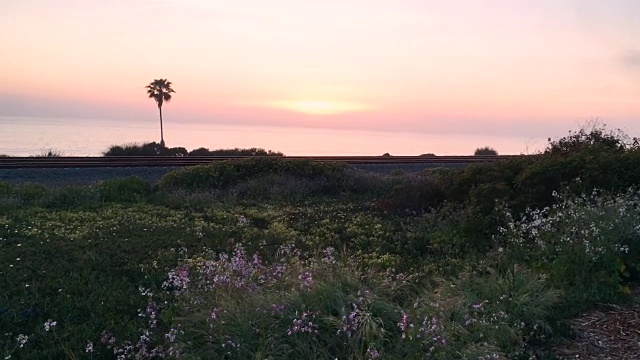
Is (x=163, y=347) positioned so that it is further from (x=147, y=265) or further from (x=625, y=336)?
(x=625, y=336)

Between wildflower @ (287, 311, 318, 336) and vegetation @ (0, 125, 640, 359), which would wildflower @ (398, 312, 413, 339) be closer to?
vegetation @ (0, 125, 640, 359)

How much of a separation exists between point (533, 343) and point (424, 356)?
1.42 meters

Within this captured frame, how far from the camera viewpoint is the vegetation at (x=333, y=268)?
5.95m

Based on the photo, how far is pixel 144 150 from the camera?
133 ft

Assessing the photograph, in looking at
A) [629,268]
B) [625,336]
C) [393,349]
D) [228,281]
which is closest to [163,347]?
[228,281]

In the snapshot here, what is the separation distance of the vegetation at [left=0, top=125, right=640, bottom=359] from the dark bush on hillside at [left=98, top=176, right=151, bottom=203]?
0.33 ft

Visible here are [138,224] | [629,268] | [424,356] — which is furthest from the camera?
[138,224]

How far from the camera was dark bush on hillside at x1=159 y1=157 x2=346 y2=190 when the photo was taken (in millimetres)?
17578

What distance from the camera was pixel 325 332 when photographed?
5996 millimetres

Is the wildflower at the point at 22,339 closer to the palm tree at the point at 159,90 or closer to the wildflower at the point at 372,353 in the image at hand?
the wildflower at the point at 372,353

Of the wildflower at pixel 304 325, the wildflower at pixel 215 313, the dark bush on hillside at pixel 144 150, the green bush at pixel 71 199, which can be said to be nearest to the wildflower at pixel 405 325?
the wildflower at pixel 304 325

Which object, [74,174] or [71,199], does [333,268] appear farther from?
[74,174]

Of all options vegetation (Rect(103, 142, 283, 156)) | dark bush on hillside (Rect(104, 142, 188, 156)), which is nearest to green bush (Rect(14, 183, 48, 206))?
vegetation (Rect(103, 142, 283, 156))

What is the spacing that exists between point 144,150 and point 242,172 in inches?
928
